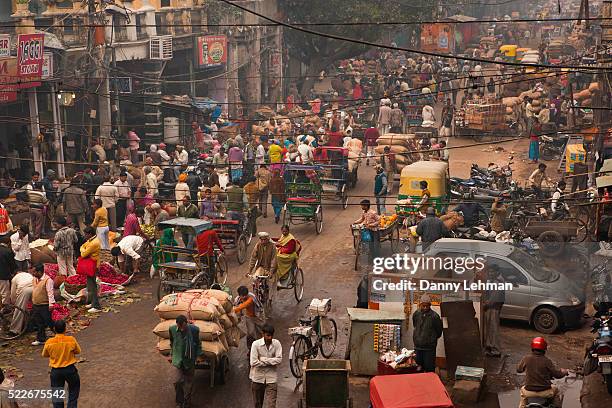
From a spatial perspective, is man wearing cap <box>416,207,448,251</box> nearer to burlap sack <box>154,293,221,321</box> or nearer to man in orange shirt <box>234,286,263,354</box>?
man in orange shirt <box>234,286,263,354</box>

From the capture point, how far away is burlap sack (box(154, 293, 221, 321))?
1480 cm

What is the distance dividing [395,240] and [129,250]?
6115 mm

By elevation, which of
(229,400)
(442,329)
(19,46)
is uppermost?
(19,46)

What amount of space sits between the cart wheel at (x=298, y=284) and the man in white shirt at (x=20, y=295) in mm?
5023

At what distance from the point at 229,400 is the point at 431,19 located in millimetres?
44006

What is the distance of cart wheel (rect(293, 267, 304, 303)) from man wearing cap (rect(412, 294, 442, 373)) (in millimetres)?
4556

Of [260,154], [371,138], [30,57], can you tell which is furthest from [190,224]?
[371,138]

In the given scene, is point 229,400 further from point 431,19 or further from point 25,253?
point 431,19

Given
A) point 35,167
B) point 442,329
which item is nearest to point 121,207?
point 35,167

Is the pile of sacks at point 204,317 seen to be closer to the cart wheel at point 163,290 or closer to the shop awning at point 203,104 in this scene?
the cart wheel at point 163,290

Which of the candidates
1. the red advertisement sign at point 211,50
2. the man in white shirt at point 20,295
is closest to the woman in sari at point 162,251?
the man in white shirt at point 20,295

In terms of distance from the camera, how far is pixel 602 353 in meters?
14.5

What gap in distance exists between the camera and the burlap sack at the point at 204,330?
14586 mm

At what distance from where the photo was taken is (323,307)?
52.4ft
